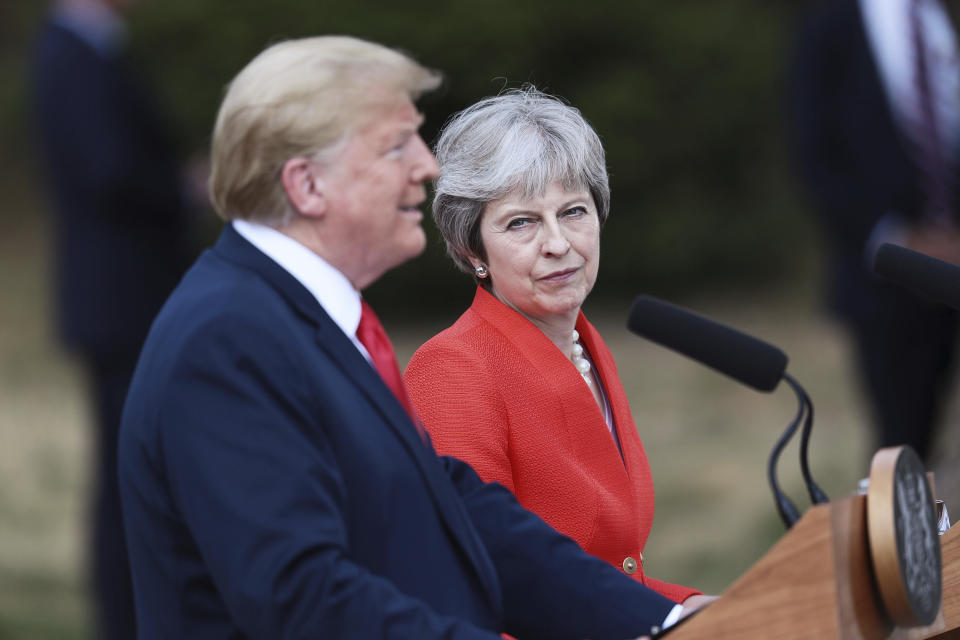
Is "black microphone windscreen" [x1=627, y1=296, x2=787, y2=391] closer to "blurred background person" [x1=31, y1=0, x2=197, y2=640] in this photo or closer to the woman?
the woman

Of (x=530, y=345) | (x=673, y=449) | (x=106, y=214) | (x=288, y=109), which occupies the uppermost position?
(x=288, y=109)

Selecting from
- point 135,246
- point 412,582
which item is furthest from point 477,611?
point 135,246

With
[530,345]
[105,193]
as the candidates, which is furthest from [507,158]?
[105,193]

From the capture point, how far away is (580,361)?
2062 mm

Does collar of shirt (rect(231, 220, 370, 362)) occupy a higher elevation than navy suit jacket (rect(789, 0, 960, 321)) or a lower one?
higher

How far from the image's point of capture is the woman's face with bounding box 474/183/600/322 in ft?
6.44

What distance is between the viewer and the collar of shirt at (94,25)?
15.1ft

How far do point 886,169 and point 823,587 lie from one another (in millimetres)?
3515

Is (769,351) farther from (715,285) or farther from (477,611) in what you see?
(715,285)

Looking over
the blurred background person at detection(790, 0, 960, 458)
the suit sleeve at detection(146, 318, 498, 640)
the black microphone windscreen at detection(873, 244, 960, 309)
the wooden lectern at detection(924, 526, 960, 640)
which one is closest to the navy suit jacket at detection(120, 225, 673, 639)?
the suit sleeve at detection(146, 318, 498, 640)

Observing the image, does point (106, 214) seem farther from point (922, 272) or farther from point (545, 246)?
point (922, 272)

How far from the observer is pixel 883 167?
15.7ft

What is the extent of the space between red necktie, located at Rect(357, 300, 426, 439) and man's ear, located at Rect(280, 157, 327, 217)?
0.16 meters

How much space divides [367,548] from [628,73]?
6.77 metres
